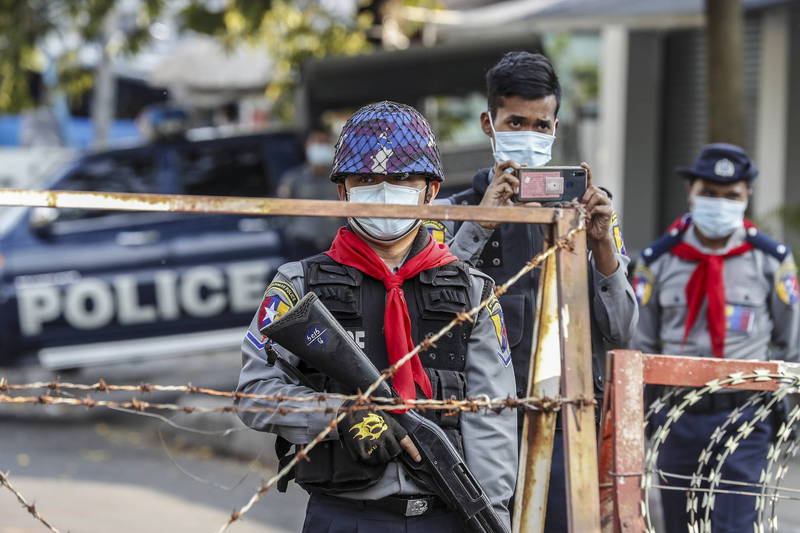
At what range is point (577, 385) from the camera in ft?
7.83

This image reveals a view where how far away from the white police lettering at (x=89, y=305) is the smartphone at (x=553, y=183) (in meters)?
6.44

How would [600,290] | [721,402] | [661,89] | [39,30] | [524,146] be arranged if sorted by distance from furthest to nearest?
[661,89], [39,30], [721,402], [524,146], [600,290]

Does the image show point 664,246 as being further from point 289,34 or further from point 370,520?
point 289,34

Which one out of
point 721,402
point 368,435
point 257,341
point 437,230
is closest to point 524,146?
point 437,230

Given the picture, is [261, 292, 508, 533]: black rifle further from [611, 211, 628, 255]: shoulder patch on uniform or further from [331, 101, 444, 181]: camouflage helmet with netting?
[611, 211, 628, 255]: shoulder patch on uniform

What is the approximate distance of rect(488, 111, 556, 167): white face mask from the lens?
3.37m

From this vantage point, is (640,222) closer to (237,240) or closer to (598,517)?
(237,240)

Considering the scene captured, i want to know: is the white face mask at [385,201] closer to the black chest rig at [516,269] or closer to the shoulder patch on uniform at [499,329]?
the shoulder patch on uniform at [499,329]

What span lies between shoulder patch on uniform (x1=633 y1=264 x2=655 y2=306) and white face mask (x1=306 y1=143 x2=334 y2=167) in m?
5.11

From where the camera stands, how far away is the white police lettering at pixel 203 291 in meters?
8.96

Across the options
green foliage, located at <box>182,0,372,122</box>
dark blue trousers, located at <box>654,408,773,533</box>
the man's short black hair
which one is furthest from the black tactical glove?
green foliage, located at <box>182,0,372,122</box>

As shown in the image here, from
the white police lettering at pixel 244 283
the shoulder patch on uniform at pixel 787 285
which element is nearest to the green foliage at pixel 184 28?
the white police lettering at pixel 244 283

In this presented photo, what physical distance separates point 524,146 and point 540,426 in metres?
1.16

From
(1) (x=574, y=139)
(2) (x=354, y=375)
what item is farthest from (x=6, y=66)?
(2) (x=354, y=375)
